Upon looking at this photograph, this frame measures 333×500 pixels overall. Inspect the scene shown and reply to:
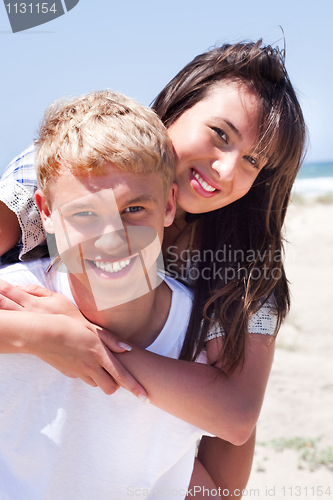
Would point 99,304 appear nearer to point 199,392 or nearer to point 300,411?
point 199,392

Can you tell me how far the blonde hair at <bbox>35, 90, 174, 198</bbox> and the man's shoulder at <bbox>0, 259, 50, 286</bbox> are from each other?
33 centimetres

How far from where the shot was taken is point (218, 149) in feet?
6.46

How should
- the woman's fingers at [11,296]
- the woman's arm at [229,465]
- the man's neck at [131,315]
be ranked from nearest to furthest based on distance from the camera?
1. the woman's fingers at [11,296]
2. the man's neck at [131,315]
3. the woman's arm at [229,465]

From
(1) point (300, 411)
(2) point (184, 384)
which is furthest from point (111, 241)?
(1) point (300, 411)

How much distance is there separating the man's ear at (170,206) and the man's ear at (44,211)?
43 centimetres

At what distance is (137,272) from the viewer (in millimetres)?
1682

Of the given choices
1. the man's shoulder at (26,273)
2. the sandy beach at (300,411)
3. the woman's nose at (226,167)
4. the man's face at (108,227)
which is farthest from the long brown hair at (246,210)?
the man's shoulder at (26,273)

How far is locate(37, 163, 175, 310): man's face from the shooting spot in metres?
1.53

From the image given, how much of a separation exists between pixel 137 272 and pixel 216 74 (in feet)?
3.37

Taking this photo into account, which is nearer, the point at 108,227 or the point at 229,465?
the point at 108,227

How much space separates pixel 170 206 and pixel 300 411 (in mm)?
2439

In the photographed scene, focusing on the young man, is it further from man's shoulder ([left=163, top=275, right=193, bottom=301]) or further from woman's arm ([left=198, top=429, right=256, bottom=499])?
woman's arm ([left=198, top=429, right=256, bottom=499])

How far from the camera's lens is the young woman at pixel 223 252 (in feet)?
5.26

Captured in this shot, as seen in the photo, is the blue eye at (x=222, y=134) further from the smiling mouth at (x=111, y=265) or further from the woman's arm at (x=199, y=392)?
the woman's arm at (x=199, y=392)
